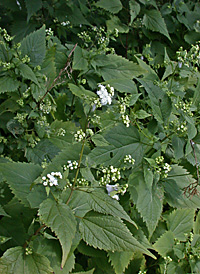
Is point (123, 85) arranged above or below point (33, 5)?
below

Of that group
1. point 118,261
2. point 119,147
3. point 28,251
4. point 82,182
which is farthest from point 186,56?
point 28,251

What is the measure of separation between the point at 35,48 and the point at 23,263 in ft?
4.77

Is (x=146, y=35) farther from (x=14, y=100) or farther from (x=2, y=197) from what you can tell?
(x=2, y=197)

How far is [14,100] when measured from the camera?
204 cm

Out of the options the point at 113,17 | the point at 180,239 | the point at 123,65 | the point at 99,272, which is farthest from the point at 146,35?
the point at 99,272

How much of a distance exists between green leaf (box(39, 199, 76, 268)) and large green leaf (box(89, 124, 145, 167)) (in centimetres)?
50

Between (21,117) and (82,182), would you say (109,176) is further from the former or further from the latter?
(21,117)

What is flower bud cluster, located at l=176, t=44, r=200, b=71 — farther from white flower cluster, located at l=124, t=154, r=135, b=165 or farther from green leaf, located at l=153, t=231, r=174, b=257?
green leaf, located at l=153, t=231, r=174, b=257

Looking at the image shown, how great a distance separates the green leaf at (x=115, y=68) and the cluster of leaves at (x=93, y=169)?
0.01 m

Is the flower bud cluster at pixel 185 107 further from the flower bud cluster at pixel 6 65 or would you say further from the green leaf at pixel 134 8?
the green leaf at pixel 134 8

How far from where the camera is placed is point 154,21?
10.1 feet

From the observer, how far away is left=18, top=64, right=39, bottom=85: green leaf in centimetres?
182

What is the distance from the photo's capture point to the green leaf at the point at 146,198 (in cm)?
176

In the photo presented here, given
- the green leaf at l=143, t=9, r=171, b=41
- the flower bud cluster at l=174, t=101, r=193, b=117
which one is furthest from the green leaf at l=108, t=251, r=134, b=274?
the green leaf at l=143, t=9, r=171, b=41
